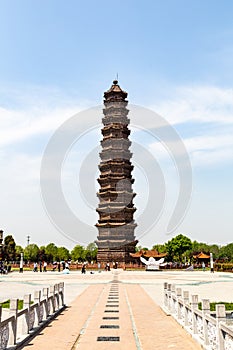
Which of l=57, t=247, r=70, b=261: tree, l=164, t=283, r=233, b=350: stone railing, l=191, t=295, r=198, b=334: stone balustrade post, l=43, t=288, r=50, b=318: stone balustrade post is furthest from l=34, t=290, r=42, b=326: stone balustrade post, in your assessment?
l=57, t=247, r=70, b=261: tree

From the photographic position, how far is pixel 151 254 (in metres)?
72.4

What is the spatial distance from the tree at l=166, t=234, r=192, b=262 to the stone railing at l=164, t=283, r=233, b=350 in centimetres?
8317

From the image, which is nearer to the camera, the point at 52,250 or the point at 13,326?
the point at 13,326

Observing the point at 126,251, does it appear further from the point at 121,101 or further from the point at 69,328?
the point at 69,328

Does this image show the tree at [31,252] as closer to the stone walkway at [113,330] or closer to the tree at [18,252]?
the tree at [18,252]

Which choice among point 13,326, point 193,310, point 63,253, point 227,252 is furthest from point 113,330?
point 227,252

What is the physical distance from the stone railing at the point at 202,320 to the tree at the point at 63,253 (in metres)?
116

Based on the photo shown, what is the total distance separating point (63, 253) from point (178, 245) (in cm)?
4996

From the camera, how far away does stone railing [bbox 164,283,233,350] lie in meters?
7.29

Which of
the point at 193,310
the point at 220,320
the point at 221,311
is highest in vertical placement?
the point at 221,311

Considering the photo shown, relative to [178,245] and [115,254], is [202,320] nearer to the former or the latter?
[115,254]

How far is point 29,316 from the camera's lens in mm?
10609

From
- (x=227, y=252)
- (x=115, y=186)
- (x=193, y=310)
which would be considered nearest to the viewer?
(x=193, y=310)

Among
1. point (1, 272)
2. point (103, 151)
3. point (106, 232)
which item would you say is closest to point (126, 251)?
point (106, 232)
